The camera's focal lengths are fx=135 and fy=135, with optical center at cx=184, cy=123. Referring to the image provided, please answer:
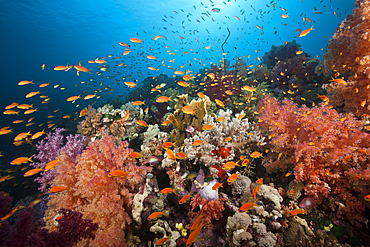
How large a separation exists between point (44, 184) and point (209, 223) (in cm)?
545

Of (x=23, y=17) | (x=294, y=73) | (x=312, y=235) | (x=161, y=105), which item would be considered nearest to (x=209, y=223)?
(x=312, y=235)

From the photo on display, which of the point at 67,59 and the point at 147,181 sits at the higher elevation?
the point at 67,59

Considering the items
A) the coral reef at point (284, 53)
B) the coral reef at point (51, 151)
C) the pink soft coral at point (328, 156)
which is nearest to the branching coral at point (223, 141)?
the pink soft coral at point (328, 156)

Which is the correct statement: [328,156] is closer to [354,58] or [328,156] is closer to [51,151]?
[354,58]

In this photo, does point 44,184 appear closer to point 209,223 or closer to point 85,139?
point 85,139

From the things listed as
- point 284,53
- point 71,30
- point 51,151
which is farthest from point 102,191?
point 71,30

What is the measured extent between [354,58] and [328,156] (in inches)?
141

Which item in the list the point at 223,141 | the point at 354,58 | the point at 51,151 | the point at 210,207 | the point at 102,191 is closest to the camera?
the point at 102,191

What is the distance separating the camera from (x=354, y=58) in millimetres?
4129

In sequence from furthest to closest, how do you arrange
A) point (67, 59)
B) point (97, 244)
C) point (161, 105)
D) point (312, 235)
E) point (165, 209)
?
1. point (67, 59)
2. point (161, 105)
3. point (165, 209)
4. point (312, 235)
5. point (97, 244)

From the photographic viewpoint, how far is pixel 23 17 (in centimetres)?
2983

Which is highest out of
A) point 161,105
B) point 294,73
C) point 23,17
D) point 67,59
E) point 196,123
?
point 67,59

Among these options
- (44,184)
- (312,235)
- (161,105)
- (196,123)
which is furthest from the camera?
(161,105)

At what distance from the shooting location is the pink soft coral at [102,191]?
8.16ft
